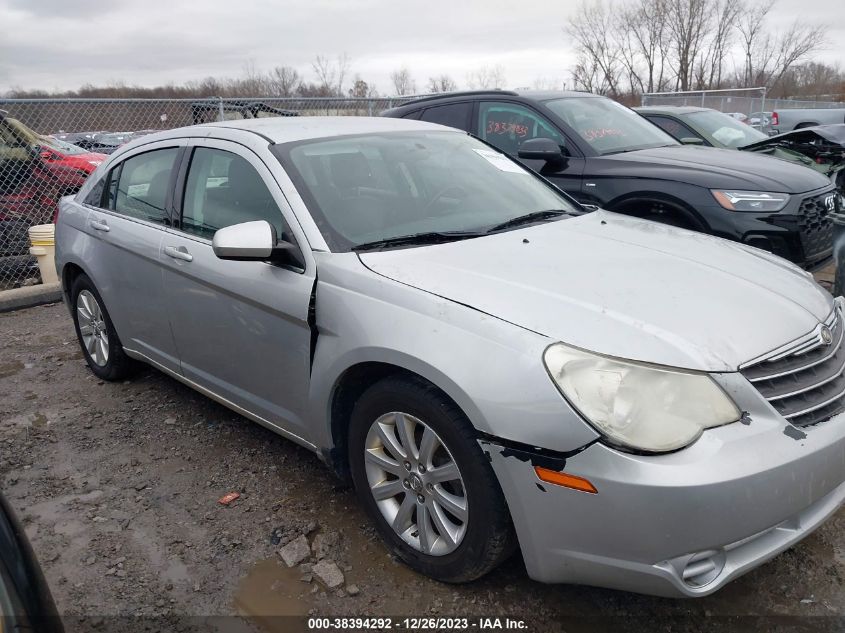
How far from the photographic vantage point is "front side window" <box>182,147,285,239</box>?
3.05 meters

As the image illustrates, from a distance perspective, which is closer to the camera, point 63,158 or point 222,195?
point 222,195

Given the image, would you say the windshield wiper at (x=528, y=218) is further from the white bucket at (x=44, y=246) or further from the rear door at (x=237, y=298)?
the white bucket at (x=44, y=246)

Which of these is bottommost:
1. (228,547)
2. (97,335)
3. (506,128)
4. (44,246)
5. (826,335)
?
(228,547)

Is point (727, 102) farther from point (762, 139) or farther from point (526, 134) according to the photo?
point (526, 134)

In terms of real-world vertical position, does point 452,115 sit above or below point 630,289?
above

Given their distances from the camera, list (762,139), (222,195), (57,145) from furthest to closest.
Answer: (57,145), (762,139), (222,195)

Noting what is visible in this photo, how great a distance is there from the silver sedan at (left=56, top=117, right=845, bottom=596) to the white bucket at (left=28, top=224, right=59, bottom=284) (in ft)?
13.5

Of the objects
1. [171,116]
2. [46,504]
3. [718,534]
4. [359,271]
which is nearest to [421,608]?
[718,534]

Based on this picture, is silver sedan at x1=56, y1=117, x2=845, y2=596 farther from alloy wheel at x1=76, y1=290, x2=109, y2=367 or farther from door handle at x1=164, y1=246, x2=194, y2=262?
alloy wheel at x1=76, y1=290, x2=109, y2=367

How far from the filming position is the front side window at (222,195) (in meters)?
3.05

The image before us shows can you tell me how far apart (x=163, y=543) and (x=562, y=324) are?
76.1 inches

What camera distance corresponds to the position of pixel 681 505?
6.19 ft

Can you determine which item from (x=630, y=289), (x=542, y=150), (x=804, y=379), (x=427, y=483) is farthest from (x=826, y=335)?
(x=542, y=150)

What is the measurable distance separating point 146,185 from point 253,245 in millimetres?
1546
